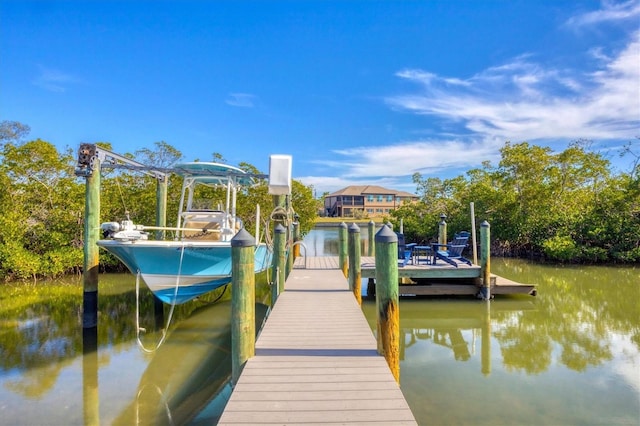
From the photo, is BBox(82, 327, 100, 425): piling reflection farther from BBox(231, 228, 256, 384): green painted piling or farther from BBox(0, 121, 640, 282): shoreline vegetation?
BBox(0, 121, 640, 282): shoreline vegetation

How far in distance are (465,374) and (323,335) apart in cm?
251

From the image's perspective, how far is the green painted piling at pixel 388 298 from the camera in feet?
12.9

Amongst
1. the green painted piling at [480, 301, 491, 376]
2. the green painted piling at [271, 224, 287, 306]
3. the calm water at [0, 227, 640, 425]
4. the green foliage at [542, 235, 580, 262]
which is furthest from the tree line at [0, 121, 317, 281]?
the green foliage at [542, 235, 580, 262]

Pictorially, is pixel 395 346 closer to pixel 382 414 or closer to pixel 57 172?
pixel 382 414

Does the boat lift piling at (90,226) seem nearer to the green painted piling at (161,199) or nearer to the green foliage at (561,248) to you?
the green painted piling at (161,199)

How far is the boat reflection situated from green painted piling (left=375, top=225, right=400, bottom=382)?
2.40 metres

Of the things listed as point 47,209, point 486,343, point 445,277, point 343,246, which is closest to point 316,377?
point 486,343

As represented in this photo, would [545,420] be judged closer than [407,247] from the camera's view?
Yes

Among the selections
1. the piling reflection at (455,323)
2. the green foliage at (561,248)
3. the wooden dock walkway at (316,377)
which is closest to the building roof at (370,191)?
the green foliage at (561,248)

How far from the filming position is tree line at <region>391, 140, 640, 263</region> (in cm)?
1571

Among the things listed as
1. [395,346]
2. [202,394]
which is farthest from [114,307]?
[395,346]

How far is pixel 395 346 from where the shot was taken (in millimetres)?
3955

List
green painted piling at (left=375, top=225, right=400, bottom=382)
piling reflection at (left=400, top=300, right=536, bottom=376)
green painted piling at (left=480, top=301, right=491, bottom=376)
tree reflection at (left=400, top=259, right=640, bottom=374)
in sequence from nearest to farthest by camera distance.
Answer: green painted piling at (left=375, top=225, right=400, bottom=382) < green painted piling at (left=480, top=301, right=491, bottom=376) < tree reflection at (left=400, top=259, right=640, bottom=374) < piling reflection at (left=400, top=300, right=536, bottom=376)

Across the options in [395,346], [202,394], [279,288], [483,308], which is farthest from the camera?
[483,308]
